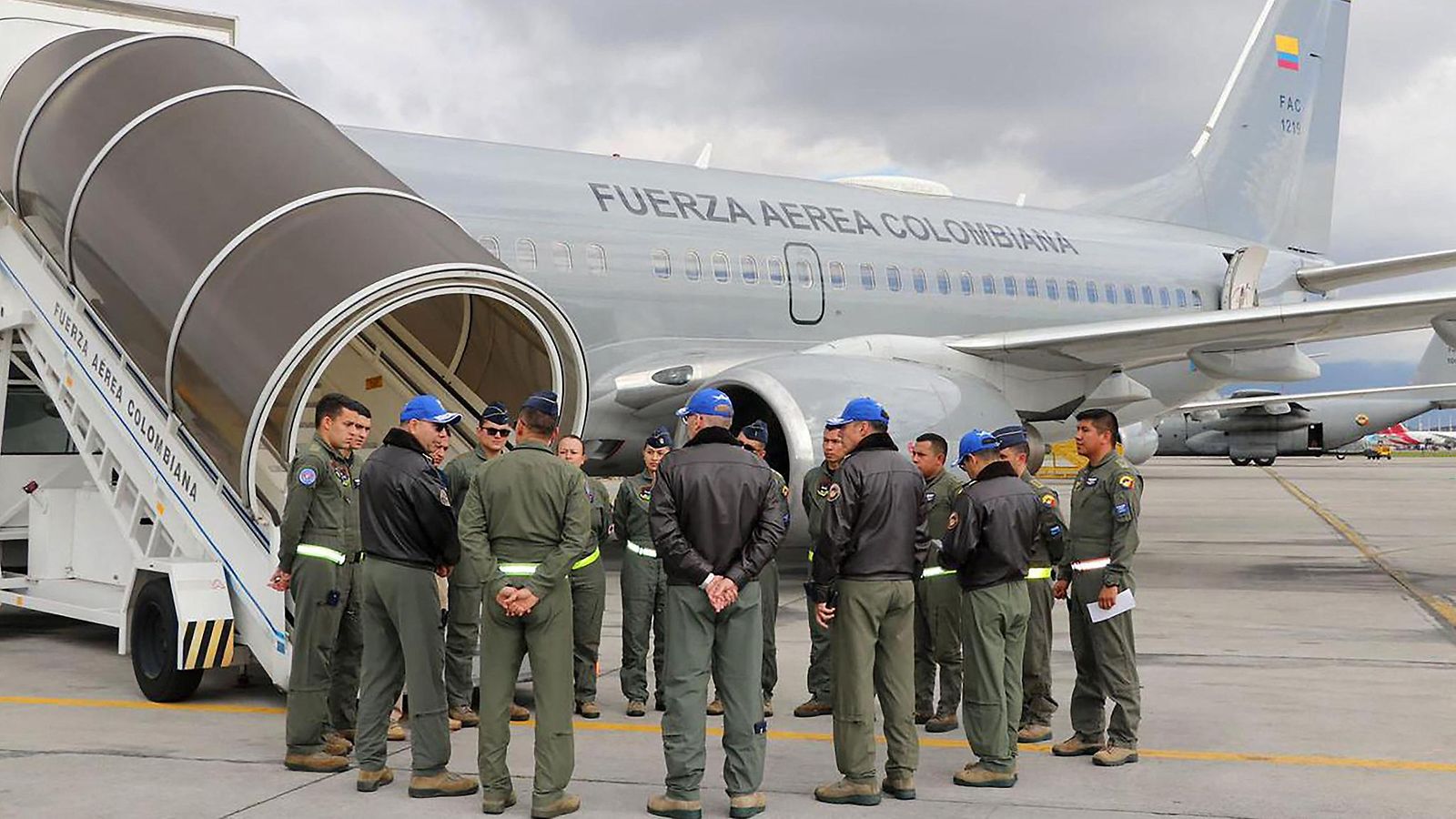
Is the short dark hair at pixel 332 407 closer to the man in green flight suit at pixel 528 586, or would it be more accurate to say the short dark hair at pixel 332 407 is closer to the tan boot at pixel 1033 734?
the man in green flight suit at pixel 528 586

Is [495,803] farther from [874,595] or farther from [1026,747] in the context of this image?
[1026,747]

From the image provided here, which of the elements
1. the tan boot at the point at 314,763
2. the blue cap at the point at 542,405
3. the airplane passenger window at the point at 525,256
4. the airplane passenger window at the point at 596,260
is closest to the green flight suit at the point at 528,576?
the blue cap at the point at 542,405

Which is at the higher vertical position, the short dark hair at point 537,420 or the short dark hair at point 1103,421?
the short dark hair at point 1103,421

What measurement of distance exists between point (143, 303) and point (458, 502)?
2167 millimetres

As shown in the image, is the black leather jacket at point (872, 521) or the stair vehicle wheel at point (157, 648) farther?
the stair vehicle wheel at point (157, 648)

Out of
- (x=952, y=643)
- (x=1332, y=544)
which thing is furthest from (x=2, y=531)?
(x=1332, y=544)

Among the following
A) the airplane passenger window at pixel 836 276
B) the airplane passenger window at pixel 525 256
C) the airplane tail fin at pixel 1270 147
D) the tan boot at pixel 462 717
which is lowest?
the tan boot at pixel 462 717

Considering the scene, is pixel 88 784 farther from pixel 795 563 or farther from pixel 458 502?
pixel 795 563

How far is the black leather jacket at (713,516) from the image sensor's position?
552 cm

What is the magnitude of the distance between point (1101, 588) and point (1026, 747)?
87 centimetres

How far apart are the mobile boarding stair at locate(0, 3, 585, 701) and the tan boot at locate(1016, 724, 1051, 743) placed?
3.26 m

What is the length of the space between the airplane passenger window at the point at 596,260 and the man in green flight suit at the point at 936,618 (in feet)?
17.1

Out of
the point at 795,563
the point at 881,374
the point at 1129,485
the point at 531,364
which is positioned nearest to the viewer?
the point at 1129,485

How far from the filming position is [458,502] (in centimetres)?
712
